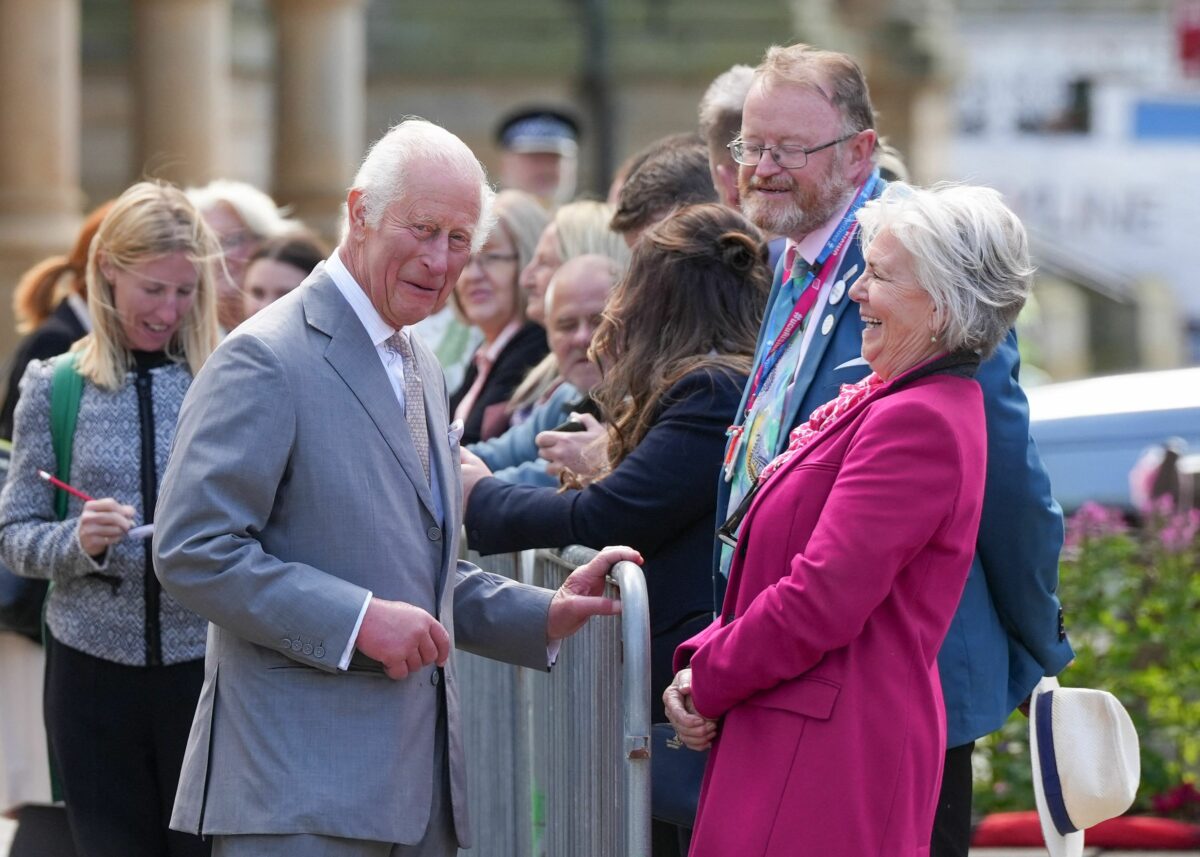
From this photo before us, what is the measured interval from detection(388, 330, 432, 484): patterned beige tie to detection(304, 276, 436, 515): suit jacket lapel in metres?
0.05

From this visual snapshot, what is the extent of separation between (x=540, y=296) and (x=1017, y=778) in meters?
2.32

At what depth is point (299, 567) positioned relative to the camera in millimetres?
3398

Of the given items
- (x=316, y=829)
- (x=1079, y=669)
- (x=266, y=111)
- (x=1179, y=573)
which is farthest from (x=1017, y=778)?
(x=266, y=111)

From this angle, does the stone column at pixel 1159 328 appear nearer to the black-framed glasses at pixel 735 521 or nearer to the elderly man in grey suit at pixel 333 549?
the black-framed glasses at pixel 735 521

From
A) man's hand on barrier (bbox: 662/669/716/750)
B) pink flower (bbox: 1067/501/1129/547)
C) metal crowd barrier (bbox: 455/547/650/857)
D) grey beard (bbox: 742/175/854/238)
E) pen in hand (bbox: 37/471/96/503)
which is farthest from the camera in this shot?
pink flower (bbox: 1067/501/1129/547)

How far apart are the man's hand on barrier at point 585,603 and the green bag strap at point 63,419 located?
1.41 meters

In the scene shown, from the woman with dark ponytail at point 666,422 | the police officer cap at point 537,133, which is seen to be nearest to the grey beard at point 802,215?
the woman with dark ponytail at point 666,422

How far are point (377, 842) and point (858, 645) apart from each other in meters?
0.92

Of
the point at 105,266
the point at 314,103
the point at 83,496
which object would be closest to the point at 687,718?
the point at 83,496

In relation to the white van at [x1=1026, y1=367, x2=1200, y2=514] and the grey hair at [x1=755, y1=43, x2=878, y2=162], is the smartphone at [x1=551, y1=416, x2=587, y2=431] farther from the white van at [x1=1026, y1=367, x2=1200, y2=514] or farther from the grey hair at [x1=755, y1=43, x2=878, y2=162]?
the white van at [x1=1026, y1=367, x2=1200, y2=514]

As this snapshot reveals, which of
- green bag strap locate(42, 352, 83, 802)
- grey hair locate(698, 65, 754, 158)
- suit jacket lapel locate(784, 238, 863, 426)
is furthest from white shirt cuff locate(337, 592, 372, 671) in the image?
grey hair locate(698, 65, 754, 158)

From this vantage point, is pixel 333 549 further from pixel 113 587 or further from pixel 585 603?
pixel 113 587

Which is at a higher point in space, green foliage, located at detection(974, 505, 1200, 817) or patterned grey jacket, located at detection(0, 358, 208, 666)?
patterned grey jacket, located at detection(0, 358, 208, 666)

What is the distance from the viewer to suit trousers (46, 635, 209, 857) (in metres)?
4.56
